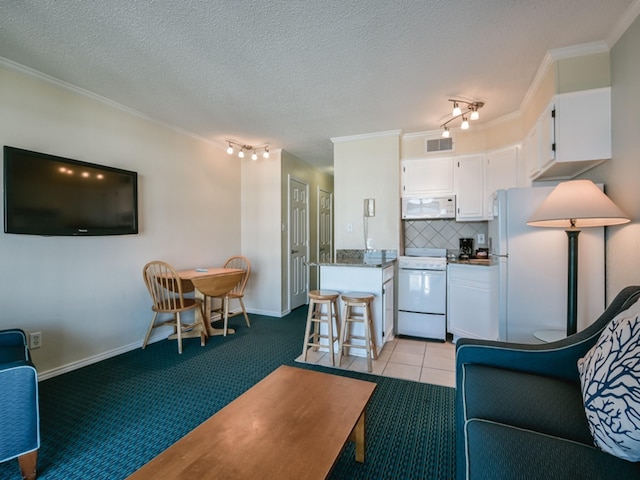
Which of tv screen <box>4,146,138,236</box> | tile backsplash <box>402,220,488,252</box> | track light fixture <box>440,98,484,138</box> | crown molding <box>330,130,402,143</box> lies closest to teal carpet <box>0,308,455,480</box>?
tv screen <box>4,146,138,236</box>

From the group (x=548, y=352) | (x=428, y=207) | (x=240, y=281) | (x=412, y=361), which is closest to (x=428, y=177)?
(x=428, y=207)

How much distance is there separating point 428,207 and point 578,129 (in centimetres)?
166

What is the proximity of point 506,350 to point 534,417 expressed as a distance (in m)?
0.43

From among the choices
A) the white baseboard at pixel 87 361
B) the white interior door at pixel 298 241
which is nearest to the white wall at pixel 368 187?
the white interior door at pixel 298 241

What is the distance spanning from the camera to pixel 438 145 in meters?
3.59

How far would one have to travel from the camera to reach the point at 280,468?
3.18 feet

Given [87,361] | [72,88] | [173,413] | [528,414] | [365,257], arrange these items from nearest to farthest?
[528,414]
[173,413]
[72,88]
[87,361]
[365,257]

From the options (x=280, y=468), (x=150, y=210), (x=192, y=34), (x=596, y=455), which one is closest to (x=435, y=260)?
(x=596, y=455)

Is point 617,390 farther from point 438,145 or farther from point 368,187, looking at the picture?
point 438,145

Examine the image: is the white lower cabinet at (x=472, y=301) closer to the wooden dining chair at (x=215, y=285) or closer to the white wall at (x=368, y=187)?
the white wall at (x=368, y=187)

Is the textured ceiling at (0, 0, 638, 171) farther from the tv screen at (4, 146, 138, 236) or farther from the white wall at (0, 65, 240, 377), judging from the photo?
the tv screen at (4, 146, 138, 236)

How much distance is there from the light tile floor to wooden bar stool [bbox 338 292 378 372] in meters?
0.12

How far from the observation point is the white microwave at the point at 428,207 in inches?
138

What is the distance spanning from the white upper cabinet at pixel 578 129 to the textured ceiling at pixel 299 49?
37 cm
